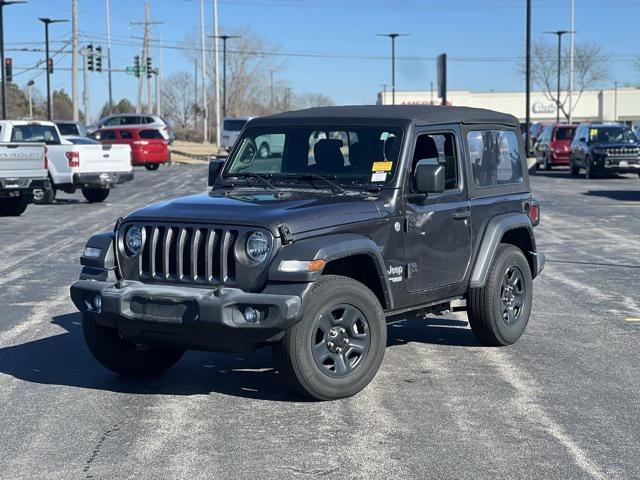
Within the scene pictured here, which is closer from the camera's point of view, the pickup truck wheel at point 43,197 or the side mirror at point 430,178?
the side mirror at point 430,178

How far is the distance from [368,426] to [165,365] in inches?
79.0

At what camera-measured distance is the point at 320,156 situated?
781 centimetres

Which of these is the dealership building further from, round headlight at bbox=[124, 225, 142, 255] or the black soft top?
round headlight at bbox=[124, 225, 142, 255]

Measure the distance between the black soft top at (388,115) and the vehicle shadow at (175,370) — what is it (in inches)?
71.7

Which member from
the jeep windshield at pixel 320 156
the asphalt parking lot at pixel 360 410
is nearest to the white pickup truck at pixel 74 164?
the asphalt parking lot at pixel 360 410

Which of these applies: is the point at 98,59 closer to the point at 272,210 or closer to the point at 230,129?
the point at 230,129

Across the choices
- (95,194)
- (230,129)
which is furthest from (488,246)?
(230,129)

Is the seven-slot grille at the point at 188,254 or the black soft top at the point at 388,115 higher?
the black soft top at the point at 388,115

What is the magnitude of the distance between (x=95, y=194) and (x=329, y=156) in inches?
738

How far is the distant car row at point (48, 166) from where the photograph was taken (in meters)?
21.0

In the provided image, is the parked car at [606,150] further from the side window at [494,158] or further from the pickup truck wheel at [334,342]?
the pickup truck wheel at [334,342]

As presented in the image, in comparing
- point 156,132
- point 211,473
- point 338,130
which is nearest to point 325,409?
point 211,473

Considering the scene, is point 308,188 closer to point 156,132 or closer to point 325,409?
point 325,409

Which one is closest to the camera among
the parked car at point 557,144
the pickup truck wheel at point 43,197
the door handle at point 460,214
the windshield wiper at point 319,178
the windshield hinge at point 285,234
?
the windshield hinge at point 285,234
